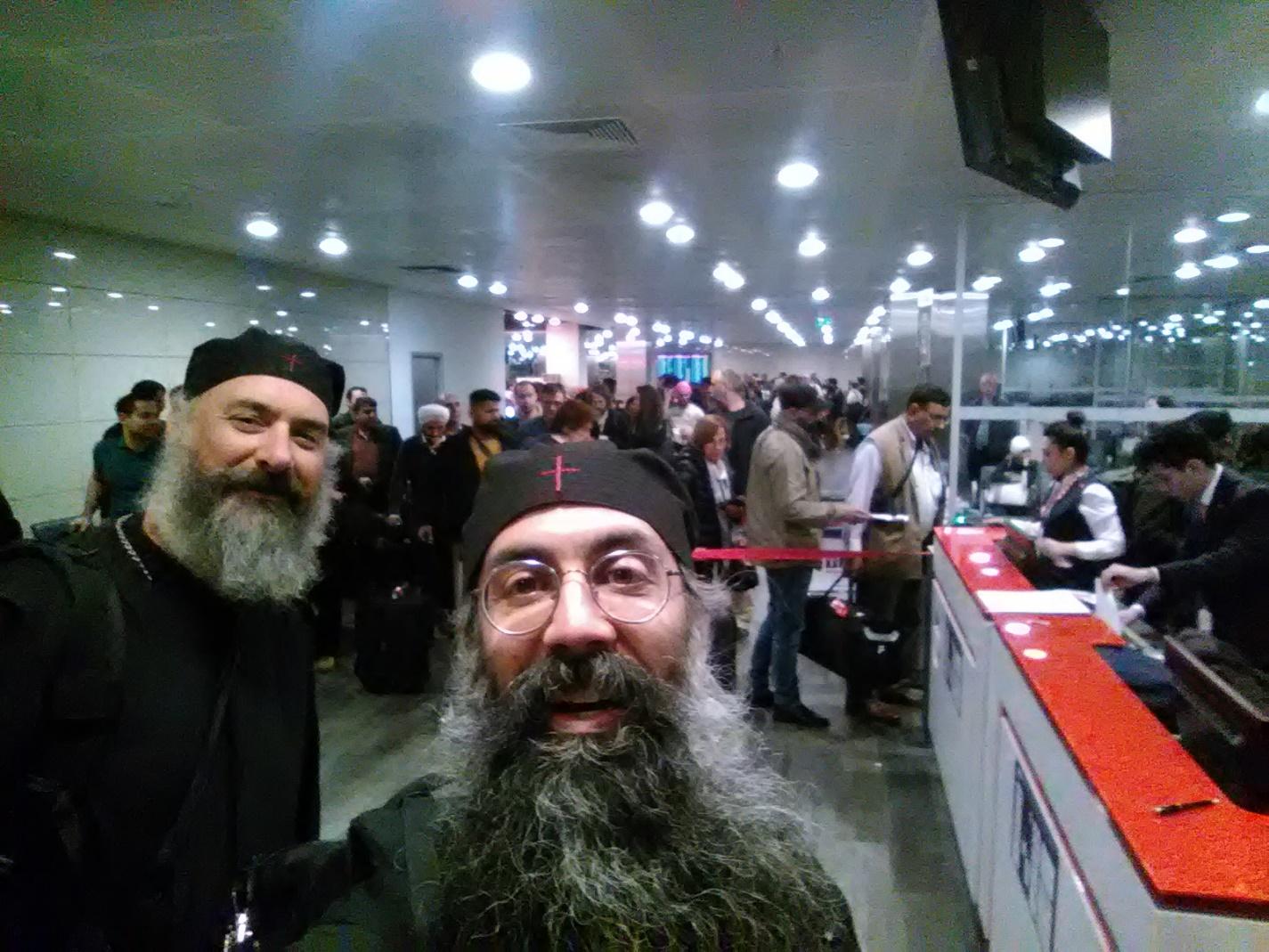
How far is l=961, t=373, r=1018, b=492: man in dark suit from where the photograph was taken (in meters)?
6.29

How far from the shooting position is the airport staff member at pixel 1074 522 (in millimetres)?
3498

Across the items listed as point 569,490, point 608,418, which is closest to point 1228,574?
point 569,490

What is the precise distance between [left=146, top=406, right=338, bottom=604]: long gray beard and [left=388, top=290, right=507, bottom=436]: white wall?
395 inches

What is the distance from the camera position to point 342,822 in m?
3.30

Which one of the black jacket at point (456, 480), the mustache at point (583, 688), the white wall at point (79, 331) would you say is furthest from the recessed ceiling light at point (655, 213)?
the mustache at point (583, 688)

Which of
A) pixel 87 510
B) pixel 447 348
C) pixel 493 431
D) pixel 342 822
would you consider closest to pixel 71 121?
pixel 87 510

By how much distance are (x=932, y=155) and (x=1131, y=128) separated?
0.94 m

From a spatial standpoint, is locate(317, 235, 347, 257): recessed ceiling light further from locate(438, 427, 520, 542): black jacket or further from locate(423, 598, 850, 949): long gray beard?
locate(423, 598, 850, 949): long gray beard

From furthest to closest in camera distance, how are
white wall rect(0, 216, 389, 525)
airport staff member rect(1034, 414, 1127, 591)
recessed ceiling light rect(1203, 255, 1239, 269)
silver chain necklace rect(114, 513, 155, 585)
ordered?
recessed ceiling light rect(1203, 255, 1239, 269) < white wall rect(0, 216, 389, 525) < airport staff member rect(1034, 414, 1127, 591) < silver chain necklace rect(114, 513, 155, 585)

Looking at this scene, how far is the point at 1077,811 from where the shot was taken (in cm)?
156

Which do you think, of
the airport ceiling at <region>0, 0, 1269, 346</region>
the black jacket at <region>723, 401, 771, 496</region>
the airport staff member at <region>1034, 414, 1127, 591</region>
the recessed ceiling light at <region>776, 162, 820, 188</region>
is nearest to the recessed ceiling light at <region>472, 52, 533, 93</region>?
the airport ceiling at <region>0, 0, 1269, 346</region>

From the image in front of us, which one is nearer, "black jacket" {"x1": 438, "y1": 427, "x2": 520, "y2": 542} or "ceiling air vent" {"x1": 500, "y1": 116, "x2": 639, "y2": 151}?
"ceiling air vent" {"x1": 500, "y1": 116, "x2": 639, "y2": 151}

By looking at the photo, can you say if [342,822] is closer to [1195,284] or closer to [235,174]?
[235,174]

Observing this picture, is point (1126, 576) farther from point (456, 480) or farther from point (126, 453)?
point (126, 453)
